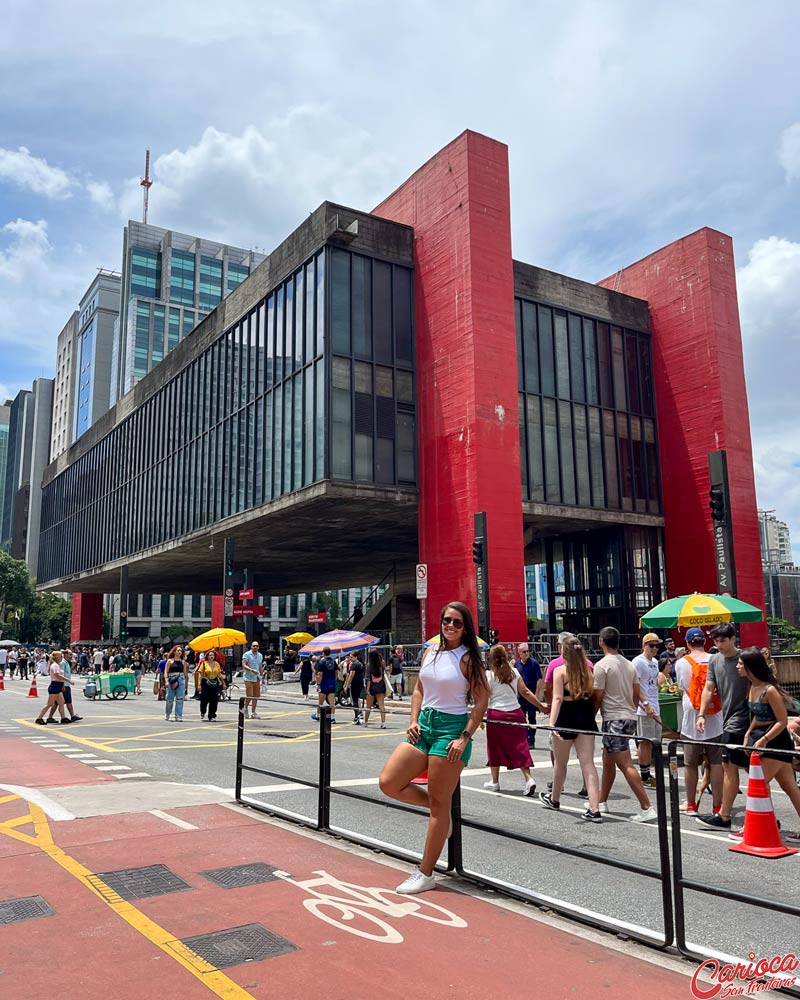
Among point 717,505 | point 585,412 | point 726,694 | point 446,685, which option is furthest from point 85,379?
point 446,685

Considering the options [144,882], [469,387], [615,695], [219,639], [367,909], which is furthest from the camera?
[469,387]

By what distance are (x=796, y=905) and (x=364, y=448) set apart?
26.8 meters

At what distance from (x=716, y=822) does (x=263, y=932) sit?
4774mm

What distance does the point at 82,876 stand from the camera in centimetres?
574

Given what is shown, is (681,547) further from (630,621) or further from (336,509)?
(336,509)

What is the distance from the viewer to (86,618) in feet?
230

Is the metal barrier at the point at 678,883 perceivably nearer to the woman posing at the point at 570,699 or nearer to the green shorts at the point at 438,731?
the green shorts at the point at 438,731

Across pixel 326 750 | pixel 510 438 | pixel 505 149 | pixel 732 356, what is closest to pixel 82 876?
pixel 326 750

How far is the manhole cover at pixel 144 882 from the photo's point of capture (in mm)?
5363

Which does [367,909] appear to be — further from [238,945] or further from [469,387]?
[469,387]

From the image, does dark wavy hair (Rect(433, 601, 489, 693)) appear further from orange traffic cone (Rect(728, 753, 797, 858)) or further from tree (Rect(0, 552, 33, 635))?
tree (Rect(0, 552, 33, 635))

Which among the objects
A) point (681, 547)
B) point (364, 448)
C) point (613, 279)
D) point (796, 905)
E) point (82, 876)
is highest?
point (613, 279)

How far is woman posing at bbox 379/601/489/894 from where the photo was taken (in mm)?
5207

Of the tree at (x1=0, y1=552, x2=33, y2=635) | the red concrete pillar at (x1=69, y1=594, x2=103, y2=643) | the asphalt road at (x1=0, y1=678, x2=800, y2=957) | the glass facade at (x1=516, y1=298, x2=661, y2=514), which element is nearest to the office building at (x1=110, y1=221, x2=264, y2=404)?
the tree at (x1=0, y1=552, x2=33, y2=635)
